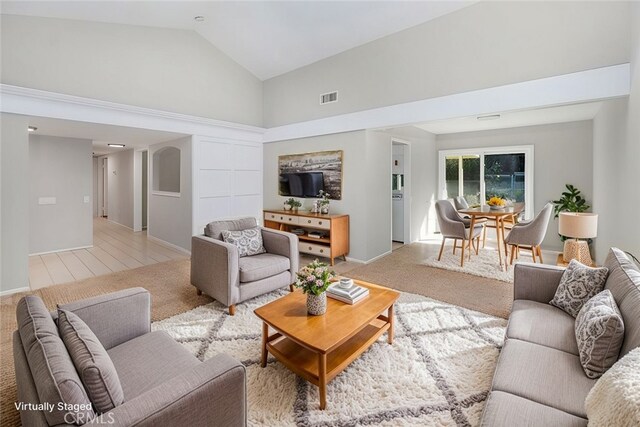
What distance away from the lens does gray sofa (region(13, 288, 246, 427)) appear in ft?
3.25

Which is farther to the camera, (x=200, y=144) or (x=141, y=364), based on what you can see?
(x=200, y=144)

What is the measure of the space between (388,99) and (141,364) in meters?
4.30

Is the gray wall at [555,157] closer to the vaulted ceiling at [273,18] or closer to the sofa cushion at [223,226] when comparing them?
the vaulted ceiling at [273,18]

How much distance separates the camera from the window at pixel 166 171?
6207 mm

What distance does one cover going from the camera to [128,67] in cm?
449

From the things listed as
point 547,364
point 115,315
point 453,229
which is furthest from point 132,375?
point 453,229

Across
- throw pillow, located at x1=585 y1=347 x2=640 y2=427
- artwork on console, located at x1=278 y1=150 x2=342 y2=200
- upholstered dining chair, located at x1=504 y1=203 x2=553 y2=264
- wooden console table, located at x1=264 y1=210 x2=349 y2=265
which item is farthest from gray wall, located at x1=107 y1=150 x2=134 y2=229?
throw pillow, located at x1=585 y1=347 x2=640 y2=427

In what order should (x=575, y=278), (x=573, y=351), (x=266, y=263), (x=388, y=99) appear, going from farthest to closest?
(x=388, y=99) < (x=266, y=263) < (x=575, y=278) < (x=573, y=351)

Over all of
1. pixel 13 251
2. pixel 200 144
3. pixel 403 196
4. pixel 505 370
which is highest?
pixel 200 144

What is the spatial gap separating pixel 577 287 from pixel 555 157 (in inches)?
191

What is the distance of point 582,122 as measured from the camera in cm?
548

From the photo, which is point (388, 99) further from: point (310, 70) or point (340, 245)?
point (340, 245)

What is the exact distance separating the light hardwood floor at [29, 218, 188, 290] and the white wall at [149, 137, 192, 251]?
9.4 inches

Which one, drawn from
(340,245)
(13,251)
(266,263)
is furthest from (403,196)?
(13,251)
